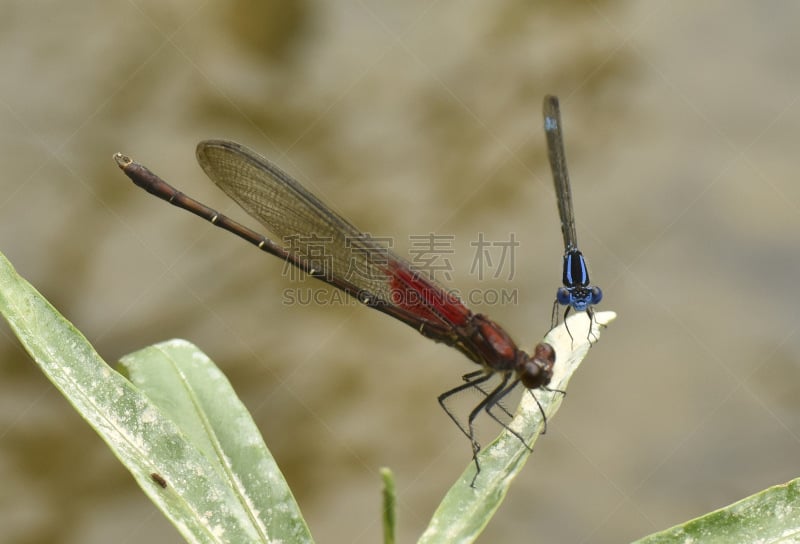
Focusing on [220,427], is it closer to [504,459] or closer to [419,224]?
[504,459]

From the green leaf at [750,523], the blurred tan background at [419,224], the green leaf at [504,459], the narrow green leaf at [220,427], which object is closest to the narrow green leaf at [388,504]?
the green leaf at [504,459]

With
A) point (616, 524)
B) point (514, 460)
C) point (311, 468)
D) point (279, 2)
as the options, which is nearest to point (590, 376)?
point (616, 524)

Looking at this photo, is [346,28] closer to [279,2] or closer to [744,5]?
[279,2]

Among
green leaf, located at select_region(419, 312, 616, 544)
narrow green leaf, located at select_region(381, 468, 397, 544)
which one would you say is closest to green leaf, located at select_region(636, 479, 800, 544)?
green leaf, located at select_region(419, 312, 616, 544)

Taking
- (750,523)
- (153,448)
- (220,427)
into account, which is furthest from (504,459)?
(153,448)

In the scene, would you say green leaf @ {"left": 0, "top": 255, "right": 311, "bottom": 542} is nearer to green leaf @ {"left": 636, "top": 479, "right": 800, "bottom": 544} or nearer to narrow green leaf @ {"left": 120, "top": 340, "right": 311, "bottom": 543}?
narrow green leaf @ {"left": 120, "top": 340, "right": 311, "bottom": 543}
